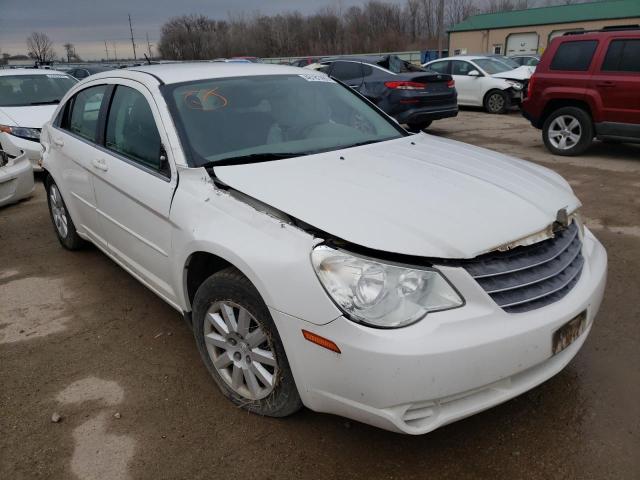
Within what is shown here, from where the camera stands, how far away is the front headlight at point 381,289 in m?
1.95

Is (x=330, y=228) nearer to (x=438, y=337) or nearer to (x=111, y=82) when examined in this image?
(x=438, y=337)

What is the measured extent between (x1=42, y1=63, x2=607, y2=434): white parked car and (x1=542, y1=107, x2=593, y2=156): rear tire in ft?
19.7

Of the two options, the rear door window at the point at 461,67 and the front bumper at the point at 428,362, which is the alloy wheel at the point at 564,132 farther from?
the front bumper at the point at 428,362

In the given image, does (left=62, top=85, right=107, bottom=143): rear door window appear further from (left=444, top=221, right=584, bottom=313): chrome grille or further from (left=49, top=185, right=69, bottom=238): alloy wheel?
(left=444, top=221, right=584, bottom=313): chrome grille

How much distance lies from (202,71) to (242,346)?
1919mm

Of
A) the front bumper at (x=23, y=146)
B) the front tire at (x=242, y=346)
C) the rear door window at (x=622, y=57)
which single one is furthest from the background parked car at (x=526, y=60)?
the front tire at (x=242, y=346)

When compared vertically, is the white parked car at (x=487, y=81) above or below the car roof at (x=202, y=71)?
below

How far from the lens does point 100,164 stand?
3494mm

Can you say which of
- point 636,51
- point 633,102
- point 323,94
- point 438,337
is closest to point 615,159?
point 633,102

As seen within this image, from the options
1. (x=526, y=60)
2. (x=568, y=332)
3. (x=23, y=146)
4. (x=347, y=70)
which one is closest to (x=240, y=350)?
(x=568, y=332)

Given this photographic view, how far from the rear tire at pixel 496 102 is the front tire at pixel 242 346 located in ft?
44.7

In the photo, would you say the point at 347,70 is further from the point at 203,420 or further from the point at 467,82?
the point at 203,420

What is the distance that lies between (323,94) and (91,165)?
172 centimetres

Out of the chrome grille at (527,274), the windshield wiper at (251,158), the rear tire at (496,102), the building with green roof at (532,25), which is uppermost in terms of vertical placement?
the building with green roof at (532,25)
